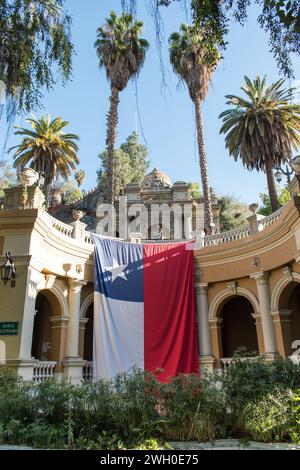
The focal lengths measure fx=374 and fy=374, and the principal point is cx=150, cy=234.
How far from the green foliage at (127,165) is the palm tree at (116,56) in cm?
1270

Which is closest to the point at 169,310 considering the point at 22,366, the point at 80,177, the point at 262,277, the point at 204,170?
the point at 262,277

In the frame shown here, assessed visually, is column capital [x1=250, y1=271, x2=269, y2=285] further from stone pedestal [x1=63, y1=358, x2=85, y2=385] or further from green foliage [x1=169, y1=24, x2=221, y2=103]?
green foliage [x1=169, y1=24, x2=221, y2=103]

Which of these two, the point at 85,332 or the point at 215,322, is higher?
the point at 215,322

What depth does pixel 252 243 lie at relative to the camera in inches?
607

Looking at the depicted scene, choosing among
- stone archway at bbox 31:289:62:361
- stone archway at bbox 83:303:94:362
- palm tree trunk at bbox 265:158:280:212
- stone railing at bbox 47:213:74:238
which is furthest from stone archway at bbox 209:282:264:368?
palm tree trunk at bbox 265:158:280:212

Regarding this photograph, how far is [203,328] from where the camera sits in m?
16.6

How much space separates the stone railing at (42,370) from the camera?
12.7 metres

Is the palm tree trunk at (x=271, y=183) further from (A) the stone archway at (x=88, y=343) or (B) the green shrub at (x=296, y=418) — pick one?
(B) the green shrub at (x=296, y=418)

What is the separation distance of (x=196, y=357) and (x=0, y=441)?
10.8 m

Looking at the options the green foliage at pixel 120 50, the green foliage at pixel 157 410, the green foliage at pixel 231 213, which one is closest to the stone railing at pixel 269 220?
the green foliage at pixel 157 410

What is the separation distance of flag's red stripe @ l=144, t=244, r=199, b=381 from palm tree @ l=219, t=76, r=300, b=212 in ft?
31.7

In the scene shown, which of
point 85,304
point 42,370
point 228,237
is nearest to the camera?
point 42,370

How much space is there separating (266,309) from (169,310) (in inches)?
154

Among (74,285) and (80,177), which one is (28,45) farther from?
(80,177)
